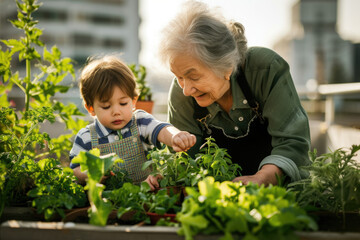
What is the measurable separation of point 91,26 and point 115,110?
5931 centimetres

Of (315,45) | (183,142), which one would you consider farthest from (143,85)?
(315,45)

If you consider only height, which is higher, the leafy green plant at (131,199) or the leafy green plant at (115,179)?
the leafy green plant at (131,199)

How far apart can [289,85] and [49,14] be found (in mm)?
59028

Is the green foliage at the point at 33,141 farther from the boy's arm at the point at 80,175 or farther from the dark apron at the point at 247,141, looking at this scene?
the dark apron at the point at 247,141

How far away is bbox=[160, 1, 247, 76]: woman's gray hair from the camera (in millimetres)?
1583

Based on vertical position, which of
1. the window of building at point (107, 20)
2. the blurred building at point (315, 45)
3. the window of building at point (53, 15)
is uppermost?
the window of building at point (53, 15)

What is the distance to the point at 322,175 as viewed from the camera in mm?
1025

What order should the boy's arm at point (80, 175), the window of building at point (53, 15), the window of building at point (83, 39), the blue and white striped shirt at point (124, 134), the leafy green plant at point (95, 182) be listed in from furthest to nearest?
1. the window of building at point (83, 39)
2. the window of building at point (53, 15)
3. the blue and white striped shirt at point (124, 134)
4. the boy's arm at point (80, 175)
5. the leafy green plant at point (95, 182)

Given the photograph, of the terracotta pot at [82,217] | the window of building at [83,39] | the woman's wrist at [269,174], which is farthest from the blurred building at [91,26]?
the terracotta pot at [82,217]

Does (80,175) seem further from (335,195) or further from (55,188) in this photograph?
(335,195)

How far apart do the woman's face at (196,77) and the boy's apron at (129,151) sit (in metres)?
0.37

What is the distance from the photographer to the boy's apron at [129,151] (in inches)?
66.2

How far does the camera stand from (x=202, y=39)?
1597mm

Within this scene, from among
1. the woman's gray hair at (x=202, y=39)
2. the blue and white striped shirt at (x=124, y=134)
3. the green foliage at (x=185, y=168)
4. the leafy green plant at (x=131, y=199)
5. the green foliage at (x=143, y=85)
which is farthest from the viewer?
the green foliage at (x=143, y=85)
